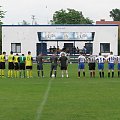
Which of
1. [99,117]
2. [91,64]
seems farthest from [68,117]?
[91,64]

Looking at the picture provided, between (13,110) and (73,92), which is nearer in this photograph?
(13,110)

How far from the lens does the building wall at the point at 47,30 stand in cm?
7081

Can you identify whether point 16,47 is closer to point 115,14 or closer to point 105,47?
point 105,47

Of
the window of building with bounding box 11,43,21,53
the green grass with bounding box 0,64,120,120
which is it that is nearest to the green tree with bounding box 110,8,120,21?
the window of building with bounding box 11,43,21,53

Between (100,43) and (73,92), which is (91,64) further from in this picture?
(100,43)

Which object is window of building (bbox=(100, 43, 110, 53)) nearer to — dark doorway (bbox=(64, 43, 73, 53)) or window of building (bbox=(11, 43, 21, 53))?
dark doorway (bbox=(64, 43, 73, 53))

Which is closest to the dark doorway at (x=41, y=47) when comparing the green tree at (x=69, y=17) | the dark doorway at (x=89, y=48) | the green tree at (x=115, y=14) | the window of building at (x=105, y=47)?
the dark doorway at (x=89, y=48)

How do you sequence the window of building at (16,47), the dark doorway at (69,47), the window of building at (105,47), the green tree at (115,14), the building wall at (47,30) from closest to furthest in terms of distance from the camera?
the dark doorway at (69,47)
the building wall at (47,30)
the window of building at (105,47)
the window of building at (16,47)
the green tree at (115,14)

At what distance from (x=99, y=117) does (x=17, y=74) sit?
21.3m

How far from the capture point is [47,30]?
70938 millimetres

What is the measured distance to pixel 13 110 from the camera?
611 inches

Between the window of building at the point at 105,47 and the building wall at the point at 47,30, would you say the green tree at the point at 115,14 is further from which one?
the building wall at the point at 47,30

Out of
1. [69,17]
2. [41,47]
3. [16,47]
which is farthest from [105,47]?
[69,17]

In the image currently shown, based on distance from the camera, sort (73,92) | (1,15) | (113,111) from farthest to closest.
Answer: (1,15), (73,92), (113,111)
